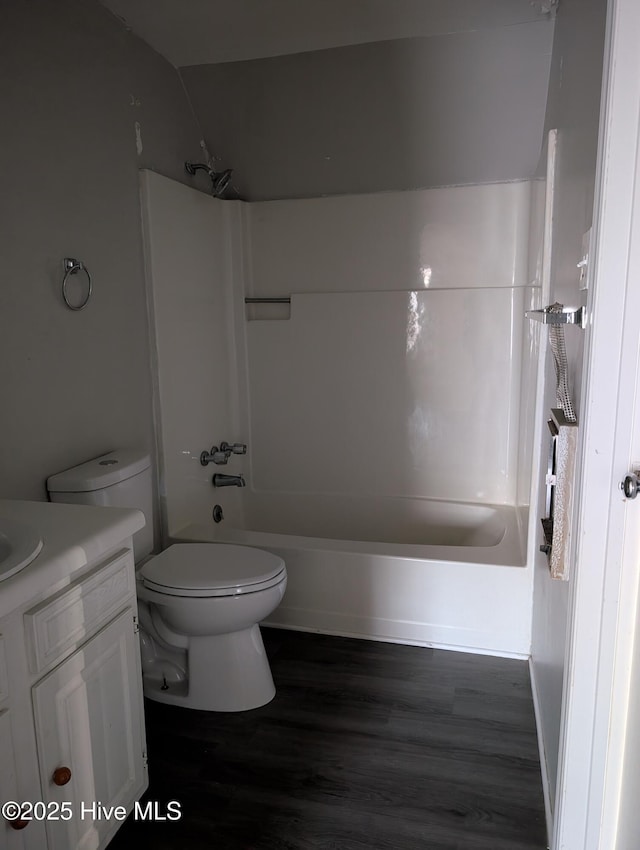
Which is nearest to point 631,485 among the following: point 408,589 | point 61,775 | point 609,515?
point 609,515

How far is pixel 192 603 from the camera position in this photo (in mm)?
1992

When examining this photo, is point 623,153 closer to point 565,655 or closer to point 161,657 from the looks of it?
point 565,655

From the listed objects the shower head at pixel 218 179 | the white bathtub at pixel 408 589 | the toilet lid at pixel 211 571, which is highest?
the shower head at pixel 218 179

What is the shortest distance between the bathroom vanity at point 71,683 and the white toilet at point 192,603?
0.40 m

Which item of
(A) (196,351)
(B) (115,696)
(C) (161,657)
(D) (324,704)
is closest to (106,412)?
(A) (196,351)

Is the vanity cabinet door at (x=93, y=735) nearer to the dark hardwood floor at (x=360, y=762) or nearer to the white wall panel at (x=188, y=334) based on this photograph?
the dark hardwood floor at (x=360, y=762)

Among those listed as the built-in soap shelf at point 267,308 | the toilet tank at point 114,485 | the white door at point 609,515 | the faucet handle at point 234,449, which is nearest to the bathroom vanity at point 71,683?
the toilet tank at point 114,485

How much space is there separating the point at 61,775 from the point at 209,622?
0.75 meters

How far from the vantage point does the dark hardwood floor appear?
63.9 inches

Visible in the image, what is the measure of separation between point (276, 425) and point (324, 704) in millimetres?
1501

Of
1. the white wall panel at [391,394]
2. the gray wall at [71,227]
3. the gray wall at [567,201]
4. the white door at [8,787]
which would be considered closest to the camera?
the white door at [8,787]

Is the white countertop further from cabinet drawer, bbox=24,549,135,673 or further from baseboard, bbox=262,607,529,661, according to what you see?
baseboard, bbox=262,607,529,661

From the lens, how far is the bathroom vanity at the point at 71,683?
3.91 feet

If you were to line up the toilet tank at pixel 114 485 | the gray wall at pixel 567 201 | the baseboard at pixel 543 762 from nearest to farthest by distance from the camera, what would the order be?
the gray wall at pixel 567 201 → the baseboard at pixel 543 762 → the toilet tank at pixel 114 485
